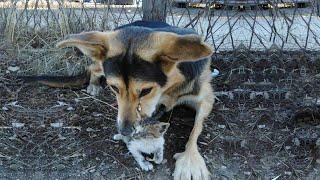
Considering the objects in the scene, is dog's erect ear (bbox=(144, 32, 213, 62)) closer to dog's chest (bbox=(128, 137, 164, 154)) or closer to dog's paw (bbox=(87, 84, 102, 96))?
dog's chest (bbox=(128, 137, 164, 154))

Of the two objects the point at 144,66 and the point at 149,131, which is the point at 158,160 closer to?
A: the point at 149,131

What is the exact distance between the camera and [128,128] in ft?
13.6

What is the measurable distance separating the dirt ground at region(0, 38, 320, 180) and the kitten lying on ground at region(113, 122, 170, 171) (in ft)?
0.31

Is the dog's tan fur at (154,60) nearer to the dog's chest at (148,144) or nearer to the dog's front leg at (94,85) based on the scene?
the dog's chest at (148,144)

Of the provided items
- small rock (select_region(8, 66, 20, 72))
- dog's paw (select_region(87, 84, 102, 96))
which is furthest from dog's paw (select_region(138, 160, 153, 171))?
small rock (select_region(8, 66, 20, 72))

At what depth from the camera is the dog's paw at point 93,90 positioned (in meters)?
5.77

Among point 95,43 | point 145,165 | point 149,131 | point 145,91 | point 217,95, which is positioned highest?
point 95,43

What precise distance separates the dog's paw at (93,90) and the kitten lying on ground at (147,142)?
4.78ft

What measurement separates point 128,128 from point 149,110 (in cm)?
27

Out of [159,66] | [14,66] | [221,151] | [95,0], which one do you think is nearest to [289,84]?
[221,151]

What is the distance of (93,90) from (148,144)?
164 cm

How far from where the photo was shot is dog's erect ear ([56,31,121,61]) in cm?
427

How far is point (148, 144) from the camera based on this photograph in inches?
171

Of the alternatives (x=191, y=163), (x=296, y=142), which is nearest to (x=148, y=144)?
(x=191, y=163)
